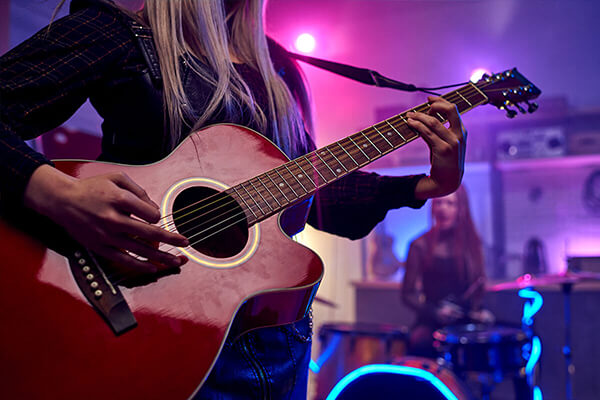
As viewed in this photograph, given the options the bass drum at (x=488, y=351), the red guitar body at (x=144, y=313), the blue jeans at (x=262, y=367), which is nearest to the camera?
the red guitar body at (x=144, y=313)

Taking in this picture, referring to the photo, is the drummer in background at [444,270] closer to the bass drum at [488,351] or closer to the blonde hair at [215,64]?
the bass drum at [488,351]

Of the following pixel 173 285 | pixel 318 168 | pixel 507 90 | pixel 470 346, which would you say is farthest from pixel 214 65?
pixel 470 346

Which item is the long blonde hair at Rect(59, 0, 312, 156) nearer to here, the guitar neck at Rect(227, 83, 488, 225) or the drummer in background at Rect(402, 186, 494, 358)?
the guitar neck at Rect(227, 83, 488, 225)

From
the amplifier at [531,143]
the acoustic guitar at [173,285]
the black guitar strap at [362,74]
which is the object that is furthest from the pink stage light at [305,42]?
the acoustic guitar at [173,285]

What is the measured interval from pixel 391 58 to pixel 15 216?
5422 mm

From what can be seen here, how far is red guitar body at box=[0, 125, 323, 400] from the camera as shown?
0.62 m

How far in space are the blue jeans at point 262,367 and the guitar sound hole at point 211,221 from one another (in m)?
0.17

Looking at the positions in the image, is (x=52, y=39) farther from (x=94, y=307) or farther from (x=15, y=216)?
(x=94, y=307)

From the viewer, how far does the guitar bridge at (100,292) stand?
67cm

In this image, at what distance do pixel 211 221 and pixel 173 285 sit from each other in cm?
15

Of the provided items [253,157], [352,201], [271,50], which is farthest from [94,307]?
[271,50]

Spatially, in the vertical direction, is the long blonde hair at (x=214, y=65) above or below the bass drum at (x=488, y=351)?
above

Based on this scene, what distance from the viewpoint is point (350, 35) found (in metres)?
5.75

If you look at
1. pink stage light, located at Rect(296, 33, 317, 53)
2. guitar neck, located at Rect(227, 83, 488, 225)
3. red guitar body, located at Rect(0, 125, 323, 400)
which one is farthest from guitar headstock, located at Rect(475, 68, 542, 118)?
pink stage light, located at Rect(296, 33, 317, 53)
